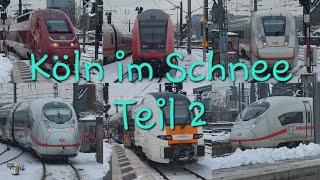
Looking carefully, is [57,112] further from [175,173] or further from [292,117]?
[292,117]

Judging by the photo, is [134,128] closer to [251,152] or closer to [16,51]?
[251,152]

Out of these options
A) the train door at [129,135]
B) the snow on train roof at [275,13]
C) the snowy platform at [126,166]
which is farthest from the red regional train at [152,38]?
the snow on train roof at [275,13]

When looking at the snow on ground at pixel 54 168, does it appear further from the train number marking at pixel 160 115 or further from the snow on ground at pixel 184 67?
the snow on ground at pixel 184 67

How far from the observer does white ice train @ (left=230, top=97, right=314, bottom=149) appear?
10.2 m

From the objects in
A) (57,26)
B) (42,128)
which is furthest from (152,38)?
(42,128)

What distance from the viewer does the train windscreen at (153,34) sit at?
33.2 ft

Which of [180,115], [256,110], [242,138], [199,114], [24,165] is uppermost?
[199,114]

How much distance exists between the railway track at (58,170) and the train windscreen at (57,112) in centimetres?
90

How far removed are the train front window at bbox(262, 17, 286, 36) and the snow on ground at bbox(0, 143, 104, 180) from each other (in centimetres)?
555

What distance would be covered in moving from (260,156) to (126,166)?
2911 millimetres

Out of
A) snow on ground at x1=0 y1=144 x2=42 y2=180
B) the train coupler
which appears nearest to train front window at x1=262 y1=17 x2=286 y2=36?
snow on ground at x1=0 y1=144 x2=42 y2=180

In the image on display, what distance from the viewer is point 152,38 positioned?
10578 mm

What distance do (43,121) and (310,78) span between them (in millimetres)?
5703

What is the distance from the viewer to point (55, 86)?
24.3 feet
